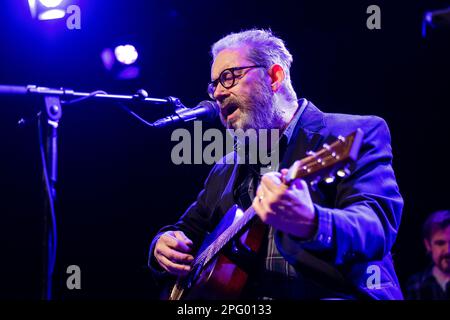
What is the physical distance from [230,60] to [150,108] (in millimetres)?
1623

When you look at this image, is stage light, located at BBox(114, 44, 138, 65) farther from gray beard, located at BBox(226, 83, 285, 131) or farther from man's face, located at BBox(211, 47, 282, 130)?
gray beard, located at BBox(226, 83, 285, 131)

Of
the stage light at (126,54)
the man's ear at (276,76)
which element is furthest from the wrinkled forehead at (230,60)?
the stage light at (126,54)

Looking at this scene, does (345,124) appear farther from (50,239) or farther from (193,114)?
(50,239)

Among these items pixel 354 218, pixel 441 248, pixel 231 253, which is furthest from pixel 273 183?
pixel 441 248

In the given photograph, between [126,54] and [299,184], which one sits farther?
[126,54]

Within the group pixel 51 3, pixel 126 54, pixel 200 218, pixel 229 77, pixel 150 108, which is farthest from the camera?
pixel 150 108

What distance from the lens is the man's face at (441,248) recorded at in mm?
4215

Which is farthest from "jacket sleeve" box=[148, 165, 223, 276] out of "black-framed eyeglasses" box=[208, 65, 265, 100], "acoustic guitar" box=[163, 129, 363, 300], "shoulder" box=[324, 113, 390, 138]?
"shoulder" box=[324, 113, 390, 138]

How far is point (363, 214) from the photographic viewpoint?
2199mm

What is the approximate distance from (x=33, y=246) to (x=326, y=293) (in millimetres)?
2954

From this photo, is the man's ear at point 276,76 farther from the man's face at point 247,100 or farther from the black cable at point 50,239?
the black cable at point 50,239

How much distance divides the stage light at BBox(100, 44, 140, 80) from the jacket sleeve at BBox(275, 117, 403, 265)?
7.48 ft
